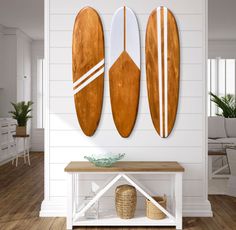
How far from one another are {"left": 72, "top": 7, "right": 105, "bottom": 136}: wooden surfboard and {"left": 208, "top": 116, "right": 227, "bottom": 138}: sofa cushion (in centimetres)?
467

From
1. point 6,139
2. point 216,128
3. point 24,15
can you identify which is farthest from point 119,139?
point 6,139

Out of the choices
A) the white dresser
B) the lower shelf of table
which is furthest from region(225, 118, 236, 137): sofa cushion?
the lower shelf of table

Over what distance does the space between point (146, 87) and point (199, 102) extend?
1.91 ft

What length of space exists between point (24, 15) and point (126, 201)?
5.38 meters

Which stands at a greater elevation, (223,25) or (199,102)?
(223,25)

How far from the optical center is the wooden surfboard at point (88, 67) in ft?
15.5

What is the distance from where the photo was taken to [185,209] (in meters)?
4.76

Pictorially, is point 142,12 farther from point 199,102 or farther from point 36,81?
point 36,81

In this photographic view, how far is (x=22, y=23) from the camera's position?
31.0ft

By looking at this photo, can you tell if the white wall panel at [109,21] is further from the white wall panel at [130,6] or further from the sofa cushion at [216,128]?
the sofa cushion at [216,128]

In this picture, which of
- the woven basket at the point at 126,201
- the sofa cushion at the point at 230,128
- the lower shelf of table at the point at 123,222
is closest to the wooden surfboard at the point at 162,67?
the woven basket at the point at 126,201

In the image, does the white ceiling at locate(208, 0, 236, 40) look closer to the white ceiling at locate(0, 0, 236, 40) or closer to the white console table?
the white ceiling at locate(0, 0, 236, 40)

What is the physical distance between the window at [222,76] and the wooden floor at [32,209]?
585 cm

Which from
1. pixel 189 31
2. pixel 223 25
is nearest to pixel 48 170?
pixel 189 31
